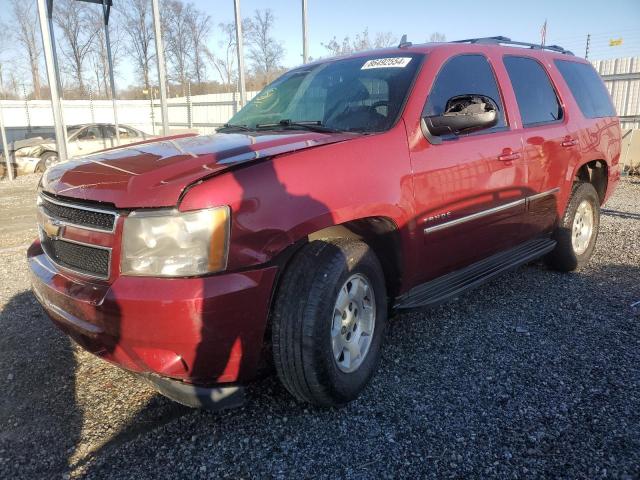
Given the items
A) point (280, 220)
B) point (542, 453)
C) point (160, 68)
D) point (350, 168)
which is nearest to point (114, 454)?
point (280, 220)

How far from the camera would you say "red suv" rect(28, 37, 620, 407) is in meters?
2.04

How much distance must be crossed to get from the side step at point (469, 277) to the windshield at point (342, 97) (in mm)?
1039

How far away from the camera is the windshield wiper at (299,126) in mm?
2969

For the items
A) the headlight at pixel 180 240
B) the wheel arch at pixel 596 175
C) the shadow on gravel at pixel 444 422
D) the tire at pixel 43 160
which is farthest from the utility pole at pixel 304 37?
the headlight at pixel 180 240

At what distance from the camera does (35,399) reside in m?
2.74

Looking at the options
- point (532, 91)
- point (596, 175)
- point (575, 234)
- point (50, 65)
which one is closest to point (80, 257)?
point (532, 91)

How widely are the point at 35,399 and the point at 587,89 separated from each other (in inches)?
207

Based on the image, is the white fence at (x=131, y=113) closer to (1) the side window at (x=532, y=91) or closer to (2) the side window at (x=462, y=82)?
(1) the side window at (x=532, y=91)

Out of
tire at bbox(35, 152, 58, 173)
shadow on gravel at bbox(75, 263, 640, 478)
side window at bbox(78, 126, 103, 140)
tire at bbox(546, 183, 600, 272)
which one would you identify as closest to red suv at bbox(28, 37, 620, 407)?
shadow on gravel at bbox(75, 263, 640, 478)

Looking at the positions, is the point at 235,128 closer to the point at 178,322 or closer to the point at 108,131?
the point at 178,322

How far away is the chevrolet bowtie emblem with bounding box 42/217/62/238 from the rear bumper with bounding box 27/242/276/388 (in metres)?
0.31

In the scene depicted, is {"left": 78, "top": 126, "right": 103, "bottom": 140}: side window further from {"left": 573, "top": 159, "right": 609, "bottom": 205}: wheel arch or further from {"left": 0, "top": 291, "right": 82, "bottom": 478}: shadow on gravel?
{"left": 573, "top": 159, "right": 609, "bottom": 205}: wheel arch

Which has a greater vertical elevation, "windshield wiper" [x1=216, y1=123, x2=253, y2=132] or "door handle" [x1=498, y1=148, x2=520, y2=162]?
"windshield wiper" [x1=216, y1=123, x2=253, y2=132]

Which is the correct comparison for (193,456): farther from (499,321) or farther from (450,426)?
(499,321)
